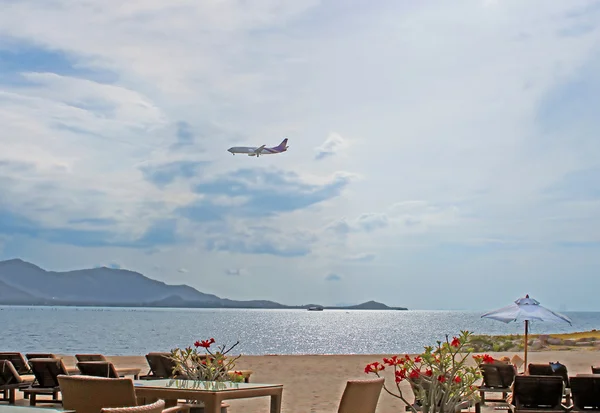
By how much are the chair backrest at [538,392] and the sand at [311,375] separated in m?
2.64

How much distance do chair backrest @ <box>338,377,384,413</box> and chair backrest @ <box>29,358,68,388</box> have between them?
198 inches

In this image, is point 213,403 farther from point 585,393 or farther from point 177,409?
point 585,393

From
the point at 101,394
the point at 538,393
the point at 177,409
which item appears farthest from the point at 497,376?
the point at 101,394

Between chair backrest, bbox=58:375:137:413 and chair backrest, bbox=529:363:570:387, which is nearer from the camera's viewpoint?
chair backrest, bbox=58:375:137:413

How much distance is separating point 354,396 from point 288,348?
53255mm

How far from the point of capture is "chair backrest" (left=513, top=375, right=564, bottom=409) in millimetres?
9320

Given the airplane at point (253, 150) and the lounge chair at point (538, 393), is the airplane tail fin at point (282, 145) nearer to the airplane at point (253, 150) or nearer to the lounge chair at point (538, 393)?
the airplane at point (253, 150)

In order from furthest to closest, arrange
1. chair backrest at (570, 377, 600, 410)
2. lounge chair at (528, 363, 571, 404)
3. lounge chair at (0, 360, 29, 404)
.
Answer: lounge chair at (528, 363, 571, 404), lounge chair at (0, 360, 29, 404), chair backrest at (570, 377, 600, 410)

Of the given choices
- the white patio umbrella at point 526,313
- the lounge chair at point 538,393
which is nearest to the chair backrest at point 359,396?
the lounge chair at point 538,393

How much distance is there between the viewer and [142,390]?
792cm

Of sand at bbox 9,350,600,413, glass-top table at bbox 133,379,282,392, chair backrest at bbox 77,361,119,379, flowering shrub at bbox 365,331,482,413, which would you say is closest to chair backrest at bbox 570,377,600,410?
sand at bbox 9,350,600,413

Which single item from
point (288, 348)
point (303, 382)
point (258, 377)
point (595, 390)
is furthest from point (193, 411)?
point (288, 348)

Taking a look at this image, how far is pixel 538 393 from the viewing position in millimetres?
9359

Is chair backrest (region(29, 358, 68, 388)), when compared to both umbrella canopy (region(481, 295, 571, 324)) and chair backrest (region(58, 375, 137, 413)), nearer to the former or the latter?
chair backrest (region(58, 375, 137, 413))
